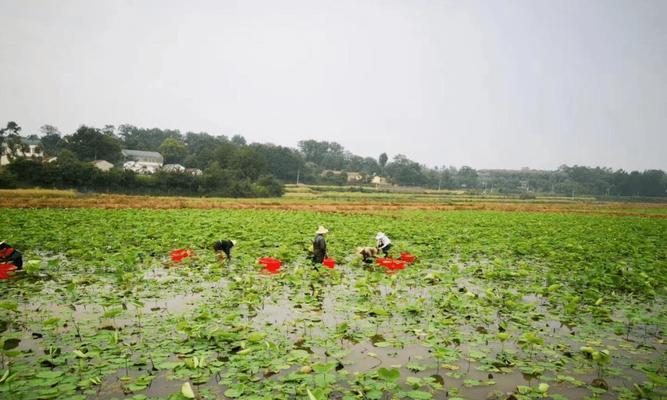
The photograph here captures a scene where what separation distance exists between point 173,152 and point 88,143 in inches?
913

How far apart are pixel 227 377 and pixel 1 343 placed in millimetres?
2598

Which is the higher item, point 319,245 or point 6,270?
point 319,245

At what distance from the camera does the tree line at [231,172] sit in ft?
137

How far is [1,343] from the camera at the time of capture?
4324 mm

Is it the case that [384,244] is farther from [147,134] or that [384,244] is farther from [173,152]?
[147,134]

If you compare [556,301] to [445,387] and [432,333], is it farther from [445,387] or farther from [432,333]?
[445,387]

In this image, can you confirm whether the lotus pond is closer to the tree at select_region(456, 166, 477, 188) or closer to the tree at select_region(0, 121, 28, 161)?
the tree at select_region(0, 121, 28, 161)

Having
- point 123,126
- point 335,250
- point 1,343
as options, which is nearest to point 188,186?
point 335,250

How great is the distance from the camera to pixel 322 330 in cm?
611

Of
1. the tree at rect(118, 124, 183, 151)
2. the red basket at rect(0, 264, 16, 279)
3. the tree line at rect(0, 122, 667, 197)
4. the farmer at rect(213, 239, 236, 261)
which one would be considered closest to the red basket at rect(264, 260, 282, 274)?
the farmer at rect(213, 239, 236, 261)

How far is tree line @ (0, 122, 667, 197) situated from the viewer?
4169 cm

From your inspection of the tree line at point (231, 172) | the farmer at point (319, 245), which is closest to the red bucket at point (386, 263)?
the farmer at point (319, 245)

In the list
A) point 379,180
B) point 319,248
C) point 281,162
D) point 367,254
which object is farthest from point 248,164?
point 319,248

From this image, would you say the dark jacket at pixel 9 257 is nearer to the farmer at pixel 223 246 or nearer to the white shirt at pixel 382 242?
the farmer at pixel 223 246
